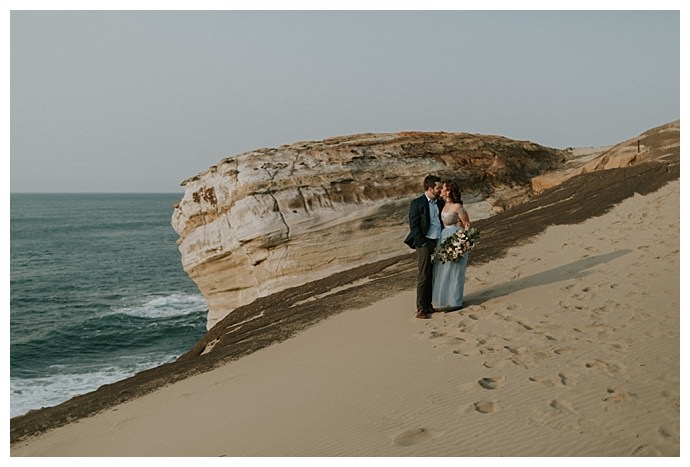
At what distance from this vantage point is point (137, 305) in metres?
32.8

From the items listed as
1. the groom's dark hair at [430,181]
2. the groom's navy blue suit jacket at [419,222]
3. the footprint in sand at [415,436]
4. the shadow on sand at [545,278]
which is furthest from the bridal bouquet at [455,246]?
the footprint in sand at [415,436]

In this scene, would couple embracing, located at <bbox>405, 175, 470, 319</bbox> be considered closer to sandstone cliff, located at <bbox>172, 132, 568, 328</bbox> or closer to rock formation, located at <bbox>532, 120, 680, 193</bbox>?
sandstone cliff, located at <bbox>172, 132, 568, 328</bbox>

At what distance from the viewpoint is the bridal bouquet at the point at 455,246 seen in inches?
354

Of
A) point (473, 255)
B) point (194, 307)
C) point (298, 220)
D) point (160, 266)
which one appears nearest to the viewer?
point (473, 255)

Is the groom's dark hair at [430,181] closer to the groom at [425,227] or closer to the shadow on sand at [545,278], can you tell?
the groom at [425,227]

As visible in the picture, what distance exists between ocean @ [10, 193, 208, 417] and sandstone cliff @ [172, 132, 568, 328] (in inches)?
206

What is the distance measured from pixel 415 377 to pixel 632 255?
248 inches

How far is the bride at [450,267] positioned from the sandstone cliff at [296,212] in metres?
6.96

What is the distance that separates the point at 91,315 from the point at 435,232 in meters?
25.2

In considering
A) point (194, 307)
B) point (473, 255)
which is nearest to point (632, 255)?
point (473, 255)

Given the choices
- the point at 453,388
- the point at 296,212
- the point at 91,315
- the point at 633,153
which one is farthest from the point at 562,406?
the point at 91,315

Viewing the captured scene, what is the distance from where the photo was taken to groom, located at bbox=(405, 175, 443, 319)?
29.7 feet

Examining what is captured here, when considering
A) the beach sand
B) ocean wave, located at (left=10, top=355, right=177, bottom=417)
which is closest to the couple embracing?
the beach sand

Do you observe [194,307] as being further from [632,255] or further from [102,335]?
[632,255]
